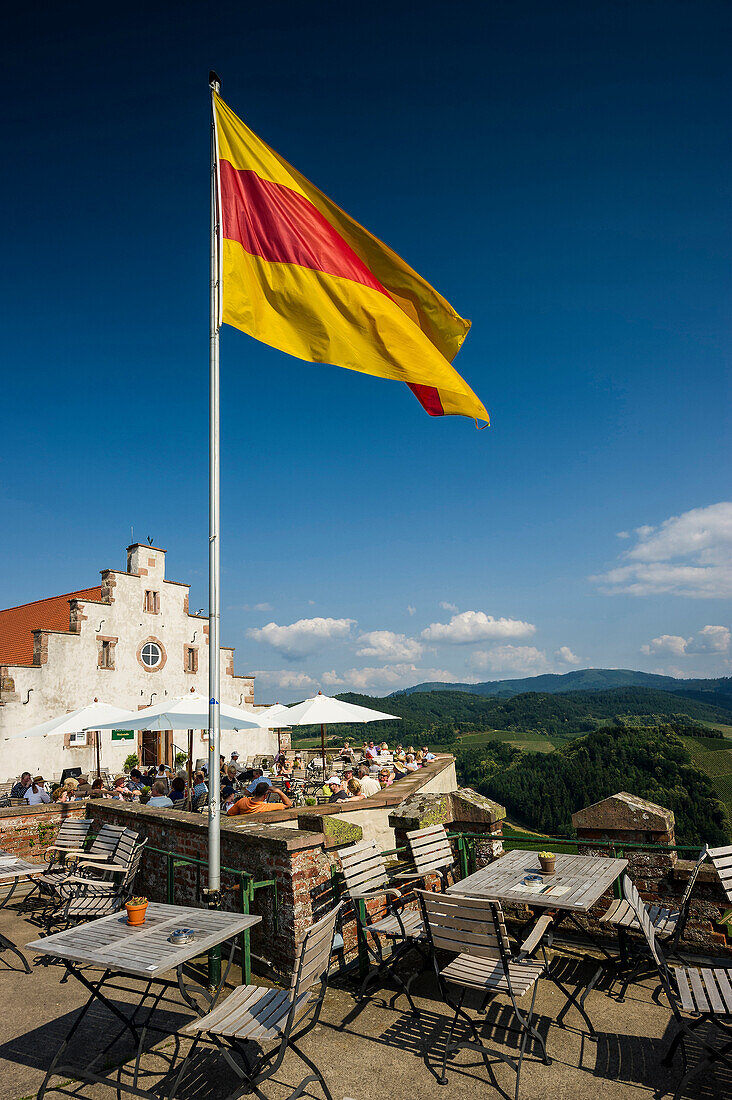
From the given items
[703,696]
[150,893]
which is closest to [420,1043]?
[150,893]

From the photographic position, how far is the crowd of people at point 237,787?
33.8ft

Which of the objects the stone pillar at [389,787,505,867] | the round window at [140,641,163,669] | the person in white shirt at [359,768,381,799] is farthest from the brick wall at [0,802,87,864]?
the round window at [140,641,163,669]

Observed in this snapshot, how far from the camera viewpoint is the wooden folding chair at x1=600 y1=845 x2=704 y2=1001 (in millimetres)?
5230

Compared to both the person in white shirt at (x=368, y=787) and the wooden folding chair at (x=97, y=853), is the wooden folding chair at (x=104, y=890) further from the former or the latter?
the person in white shirt at (x=368, y=787)

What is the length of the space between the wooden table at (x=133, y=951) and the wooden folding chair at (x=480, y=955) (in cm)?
137

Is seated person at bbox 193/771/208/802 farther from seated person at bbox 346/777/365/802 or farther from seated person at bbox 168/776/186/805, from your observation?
seated person at bbox 346/777/365/802

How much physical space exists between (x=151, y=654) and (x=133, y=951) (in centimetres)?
2477

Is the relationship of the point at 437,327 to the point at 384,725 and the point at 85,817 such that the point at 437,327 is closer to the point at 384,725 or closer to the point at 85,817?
the point at 85,817

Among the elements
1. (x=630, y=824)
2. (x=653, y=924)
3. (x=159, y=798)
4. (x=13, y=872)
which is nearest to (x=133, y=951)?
(x=13, y=872)

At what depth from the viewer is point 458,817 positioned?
7.14 meters

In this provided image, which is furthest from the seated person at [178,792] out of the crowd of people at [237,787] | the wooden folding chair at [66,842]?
the wooden folding chair at [66,842]

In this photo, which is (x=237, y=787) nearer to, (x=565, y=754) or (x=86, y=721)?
(x=86, y=721)

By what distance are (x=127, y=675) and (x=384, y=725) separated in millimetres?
37897

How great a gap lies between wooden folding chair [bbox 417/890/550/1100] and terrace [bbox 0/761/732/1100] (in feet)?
0.58
